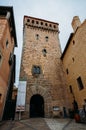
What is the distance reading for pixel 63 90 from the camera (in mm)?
14109

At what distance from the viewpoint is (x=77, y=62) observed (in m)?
12.3

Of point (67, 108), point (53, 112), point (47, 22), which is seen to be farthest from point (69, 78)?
point (47, 22)

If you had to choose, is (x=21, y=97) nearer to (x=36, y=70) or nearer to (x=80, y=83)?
(x=36, y=70)

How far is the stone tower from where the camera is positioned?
13.0m

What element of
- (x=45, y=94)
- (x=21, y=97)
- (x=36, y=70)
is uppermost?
(x=36, y=70)

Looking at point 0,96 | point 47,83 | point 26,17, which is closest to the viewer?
point 0,96

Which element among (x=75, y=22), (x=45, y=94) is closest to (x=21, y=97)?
(x=45, y=94)

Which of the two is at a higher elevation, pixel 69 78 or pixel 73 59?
pixel 73 59

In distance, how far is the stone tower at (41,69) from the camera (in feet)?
42.8

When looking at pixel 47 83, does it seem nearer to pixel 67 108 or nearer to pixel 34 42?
pixel 67 108

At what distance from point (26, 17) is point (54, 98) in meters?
15.2

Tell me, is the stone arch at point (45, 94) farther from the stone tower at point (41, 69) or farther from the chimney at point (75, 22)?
the chimney at point (75, 22)

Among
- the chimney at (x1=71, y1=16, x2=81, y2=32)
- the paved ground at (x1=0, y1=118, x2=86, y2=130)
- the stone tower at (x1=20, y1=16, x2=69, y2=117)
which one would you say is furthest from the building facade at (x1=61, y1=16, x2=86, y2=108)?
the paved ground at (x1=0, y1=118, x2=86, y2=130)

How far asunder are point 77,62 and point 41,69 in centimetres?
505
